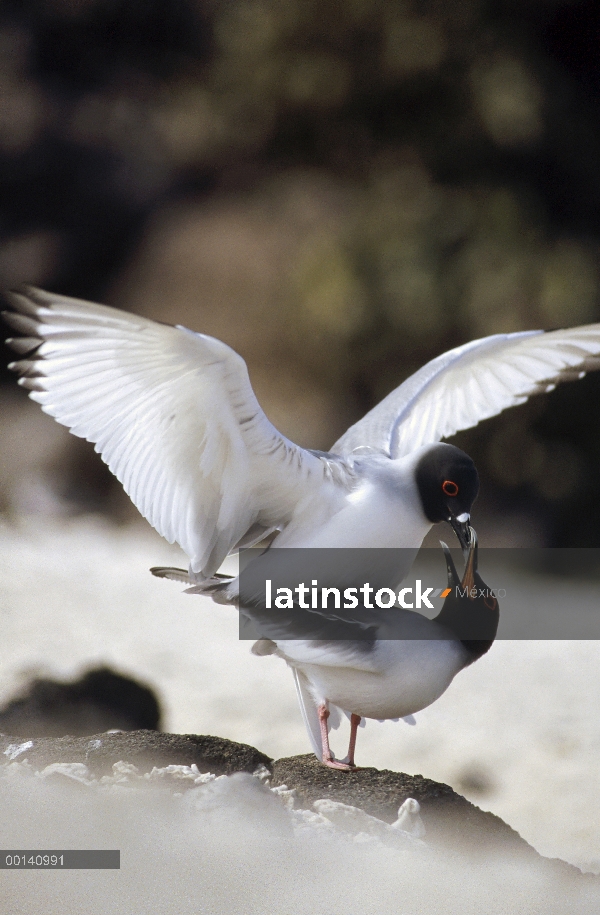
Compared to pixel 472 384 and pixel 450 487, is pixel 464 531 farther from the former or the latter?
pixel 472 384

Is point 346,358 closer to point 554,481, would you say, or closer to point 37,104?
point 554,481

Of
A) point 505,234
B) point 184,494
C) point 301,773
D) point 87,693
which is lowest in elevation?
point 87,693

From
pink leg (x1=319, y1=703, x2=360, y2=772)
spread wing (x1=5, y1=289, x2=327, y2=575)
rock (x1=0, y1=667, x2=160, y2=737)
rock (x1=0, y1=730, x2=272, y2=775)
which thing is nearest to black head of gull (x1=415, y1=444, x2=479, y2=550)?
spread wing (x1=5, y1=289, x2=327, y2=575)

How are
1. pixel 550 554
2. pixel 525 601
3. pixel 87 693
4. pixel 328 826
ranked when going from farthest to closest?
1. pixel 550 554
2. pixel 525 601
3. pixel 87 693
4. pixel 328 826

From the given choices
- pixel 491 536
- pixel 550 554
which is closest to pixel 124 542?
pixel 491 536

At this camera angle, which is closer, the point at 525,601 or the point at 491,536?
the point at 525,601

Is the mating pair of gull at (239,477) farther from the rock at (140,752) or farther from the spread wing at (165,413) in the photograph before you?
the rock at (140,752)

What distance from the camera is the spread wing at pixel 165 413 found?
44.3 inches

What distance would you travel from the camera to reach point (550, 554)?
2.39 meters

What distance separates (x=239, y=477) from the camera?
1.26 m

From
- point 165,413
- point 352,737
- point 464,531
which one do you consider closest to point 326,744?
point 352,737

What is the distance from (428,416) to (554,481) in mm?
890

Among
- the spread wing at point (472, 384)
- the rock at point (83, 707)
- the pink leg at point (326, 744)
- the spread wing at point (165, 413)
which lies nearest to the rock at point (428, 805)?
the pink leg at point (326, 744)

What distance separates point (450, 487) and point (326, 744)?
16.1 inches
